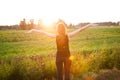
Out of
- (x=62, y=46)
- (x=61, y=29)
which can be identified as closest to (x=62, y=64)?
(x=62, y=46)

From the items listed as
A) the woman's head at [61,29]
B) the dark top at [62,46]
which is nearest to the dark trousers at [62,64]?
the dark top at [62,46]

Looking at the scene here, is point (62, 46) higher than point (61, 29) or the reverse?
the reverse

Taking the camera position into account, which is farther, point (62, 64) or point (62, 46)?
point (62, 64)

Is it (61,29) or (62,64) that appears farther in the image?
(62,64)

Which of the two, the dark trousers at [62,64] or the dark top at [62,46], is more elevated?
the dark top at [62,46]

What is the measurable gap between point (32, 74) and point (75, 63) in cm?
181

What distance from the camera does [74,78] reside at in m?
10.4

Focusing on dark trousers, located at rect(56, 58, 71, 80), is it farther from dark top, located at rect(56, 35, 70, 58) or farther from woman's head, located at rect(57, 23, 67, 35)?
woman's head, located at rect(57, 23, 67, 35)

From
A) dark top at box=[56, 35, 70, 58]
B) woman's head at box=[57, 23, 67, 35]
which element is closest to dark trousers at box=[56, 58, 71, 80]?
dark top at box=[56, 35, 70, 58]

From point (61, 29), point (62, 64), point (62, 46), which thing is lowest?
point (62, 64)

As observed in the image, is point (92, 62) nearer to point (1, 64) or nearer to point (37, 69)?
point (37, 69)

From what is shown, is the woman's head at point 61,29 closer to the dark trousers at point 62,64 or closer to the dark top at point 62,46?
the dark top at point 62,46

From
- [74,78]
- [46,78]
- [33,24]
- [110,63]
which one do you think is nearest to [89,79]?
[74,78]

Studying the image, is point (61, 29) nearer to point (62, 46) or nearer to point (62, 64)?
point (62, 46)
